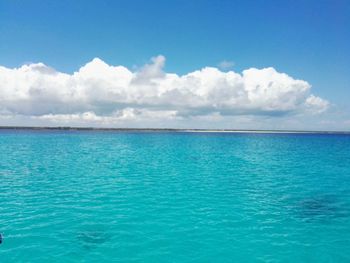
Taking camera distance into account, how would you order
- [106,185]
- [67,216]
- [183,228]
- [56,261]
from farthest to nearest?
[106,185]
[67,216]
[183,228]
[56,261]

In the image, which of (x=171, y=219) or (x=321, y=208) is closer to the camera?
(x=171, y=219)

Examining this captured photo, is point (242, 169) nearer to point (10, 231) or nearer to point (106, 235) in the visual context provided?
point (106, 235)

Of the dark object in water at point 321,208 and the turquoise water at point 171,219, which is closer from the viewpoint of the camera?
the turquoise water at point 171,219

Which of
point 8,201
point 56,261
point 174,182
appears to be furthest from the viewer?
point 174,182

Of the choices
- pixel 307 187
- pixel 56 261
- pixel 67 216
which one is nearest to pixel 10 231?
pixel 67 216

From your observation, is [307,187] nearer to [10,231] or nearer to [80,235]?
[80,235]

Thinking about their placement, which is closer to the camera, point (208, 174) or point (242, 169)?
point (208, 174)

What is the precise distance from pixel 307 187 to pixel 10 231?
34.1 meters

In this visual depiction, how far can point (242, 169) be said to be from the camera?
4956 centimetres

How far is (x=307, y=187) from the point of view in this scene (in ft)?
116

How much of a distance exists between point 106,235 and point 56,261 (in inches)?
159

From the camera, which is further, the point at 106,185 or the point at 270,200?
the point at 106,185

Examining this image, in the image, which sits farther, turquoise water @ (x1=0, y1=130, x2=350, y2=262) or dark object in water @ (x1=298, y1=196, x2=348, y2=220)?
dark object in water @ (x1=298, y1=196, x2=348, y2=220)

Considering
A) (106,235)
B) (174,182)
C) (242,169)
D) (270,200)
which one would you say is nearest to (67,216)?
(106,235)
